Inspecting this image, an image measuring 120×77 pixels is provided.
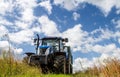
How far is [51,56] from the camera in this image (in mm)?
19812

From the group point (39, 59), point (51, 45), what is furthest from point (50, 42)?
point (39, 59)

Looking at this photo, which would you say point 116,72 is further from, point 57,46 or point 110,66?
point 57,46

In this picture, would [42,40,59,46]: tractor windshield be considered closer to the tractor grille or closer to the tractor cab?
the tractor cab

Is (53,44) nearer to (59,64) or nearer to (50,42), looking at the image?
(50,42)

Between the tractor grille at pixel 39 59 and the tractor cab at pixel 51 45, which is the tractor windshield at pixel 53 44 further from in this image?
the tractor grille at pixel 39 59

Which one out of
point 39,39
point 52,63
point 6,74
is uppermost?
point 39,39

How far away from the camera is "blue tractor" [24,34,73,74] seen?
752 inches

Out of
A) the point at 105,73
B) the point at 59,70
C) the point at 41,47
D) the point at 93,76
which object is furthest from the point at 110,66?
the point at 41,47

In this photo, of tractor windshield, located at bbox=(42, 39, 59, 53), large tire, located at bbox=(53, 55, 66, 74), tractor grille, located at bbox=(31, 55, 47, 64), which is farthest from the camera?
tractor windshield, located at bbox=(42, 39, 59, 53)

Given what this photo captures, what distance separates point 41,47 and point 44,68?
145 cm

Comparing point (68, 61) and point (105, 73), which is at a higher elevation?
point (68, 61)

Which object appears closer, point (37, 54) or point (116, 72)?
point (116, 72)

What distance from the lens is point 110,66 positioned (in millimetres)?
8727

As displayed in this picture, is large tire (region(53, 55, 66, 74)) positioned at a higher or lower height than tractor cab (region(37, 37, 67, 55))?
lower
